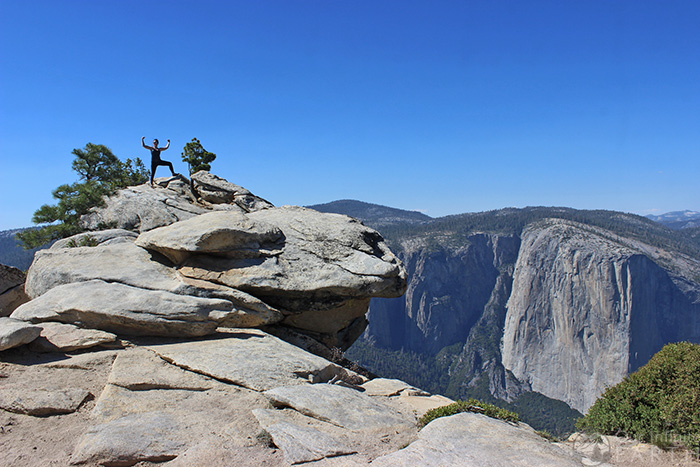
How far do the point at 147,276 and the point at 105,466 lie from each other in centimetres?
901

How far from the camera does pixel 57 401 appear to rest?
9453mm

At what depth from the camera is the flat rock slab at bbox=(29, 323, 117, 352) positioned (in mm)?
12148

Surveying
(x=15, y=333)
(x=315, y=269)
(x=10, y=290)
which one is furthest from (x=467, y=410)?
(x=10, y=290)

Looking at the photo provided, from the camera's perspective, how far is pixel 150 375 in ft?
35.8

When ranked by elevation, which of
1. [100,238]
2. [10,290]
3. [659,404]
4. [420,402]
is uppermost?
[100,238]

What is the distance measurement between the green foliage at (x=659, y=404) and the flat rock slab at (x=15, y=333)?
52.1ft

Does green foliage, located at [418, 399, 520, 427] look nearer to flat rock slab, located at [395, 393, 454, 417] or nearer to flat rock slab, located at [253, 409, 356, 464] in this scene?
flat rock slab, located at [395, 393, 454, 417]

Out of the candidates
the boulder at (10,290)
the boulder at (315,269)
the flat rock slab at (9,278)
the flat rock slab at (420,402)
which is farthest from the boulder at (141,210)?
the flat rock slab at (420,402)

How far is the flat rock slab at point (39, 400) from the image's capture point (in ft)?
30.1

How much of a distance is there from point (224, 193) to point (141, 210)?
5.61 meters

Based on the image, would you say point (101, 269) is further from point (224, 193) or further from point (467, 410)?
point (467, 410)

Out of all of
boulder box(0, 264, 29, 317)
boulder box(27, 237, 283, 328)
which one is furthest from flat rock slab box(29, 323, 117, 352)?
boulder box(0, 264, 29, 317)

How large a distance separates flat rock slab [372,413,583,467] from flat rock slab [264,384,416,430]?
132 cm

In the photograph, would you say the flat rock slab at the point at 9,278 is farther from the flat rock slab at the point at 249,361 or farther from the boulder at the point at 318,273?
the flat rock slab at the point at 249,361
